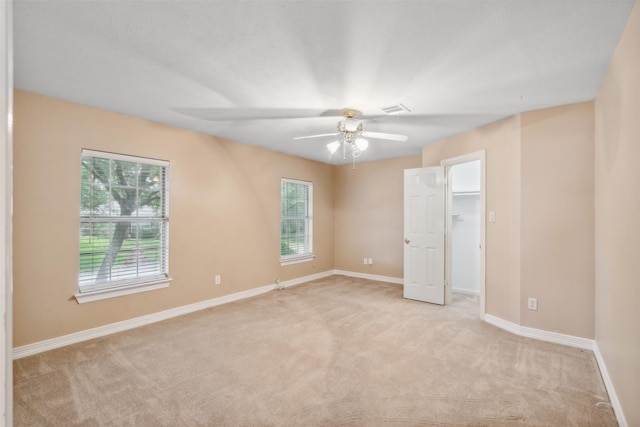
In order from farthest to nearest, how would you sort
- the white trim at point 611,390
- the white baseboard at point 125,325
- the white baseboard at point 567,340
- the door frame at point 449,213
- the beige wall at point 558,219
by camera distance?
the door frame at point 449,213, the beige wall at point 558,219, the white baseboard at point 125,325, the white baseboard at point 567,340, the white trim at point 611,390

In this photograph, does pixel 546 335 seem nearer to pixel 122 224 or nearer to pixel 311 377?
Answer: pixel 311 377

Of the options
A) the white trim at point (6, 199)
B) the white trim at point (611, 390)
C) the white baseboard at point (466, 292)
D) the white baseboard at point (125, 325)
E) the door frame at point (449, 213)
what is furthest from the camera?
the white baseboard at point (466, 292)

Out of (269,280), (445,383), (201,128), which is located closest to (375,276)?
(269,280)

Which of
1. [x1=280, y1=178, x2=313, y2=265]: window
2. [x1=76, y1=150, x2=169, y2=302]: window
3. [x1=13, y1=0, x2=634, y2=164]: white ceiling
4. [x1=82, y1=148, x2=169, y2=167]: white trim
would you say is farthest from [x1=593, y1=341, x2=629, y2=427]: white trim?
[x1=82, y1=148, x2=169, y2=167]: white trim

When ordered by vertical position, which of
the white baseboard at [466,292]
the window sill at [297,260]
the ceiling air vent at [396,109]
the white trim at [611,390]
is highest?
the ceiling air vent at [396,109]

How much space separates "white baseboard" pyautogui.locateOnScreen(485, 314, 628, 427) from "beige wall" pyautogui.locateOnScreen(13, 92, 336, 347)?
326cm

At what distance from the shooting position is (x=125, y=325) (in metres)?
3.37

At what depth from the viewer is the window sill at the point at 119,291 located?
3064 millimetres

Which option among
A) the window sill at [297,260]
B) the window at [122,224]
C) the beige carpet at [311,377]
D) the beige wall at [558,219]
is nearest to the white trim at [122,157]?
the window at [122,224]

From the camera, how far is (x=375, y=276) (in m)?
5.95

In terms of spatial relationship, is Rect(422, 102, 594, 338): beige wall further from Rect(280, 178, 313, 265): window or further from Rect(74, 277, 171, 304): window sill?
Rect(74, 277, 171, 304): window sill

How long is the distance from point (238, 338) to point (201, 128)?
2.54 meters

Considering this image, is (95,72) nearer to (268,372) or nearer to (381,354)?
(268,372)

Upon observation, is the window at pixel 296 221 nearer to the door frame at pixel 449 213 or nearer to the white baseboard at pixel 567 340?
the door frame at pixel 449 213
